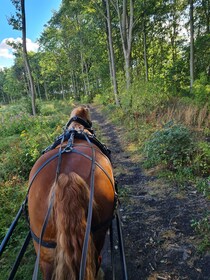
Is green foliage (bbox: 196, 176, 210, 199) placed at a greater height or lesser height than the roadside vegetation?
lesser

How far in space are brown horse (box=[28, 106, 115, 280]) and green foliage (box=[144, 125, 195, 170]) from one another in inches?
142

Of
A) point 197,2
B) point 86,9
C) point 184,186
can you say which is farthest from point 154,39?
point 184,186

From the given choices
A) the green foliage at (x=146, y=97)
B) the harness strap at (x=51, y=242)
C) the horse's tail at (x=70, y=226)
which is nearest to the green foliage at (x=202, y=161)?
the harness strap at (x=51, y=242)

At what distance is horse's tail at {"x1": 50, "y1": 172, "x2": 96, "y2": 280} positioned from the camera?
1.58m

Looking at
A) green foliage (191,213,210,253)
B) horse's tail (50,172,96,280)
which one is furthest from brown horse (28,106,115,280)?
green foliage (191,213,210,253)

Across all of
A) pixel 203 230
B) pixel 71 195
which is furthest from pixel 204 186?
pixel 71 195

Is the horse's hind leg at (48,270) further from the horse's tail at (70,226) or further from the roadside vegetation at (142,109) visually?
the roadside vegetation at (142,109)

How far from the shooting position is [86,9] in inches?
658

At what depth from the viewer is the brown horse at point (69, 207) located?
5.32ft

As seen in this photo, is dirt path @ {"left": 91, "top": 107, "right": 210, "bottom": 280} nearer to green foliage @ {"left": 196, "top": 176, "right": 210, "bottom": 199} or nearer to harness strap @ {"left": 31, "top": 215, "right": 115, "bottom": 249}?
green foliage @ {"left": 196, "top": 176, "right": 210, "bottom": 199}

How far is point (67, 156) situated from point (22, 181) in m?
3.77

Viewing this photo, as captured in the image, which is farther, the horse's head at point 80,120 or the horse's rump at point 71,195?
the horse's head at point 80,120

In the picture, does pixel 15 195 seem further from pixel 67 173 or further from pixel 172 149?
pixel 172 149

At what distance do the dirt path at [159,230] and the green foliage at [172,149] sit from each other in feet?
1.78
